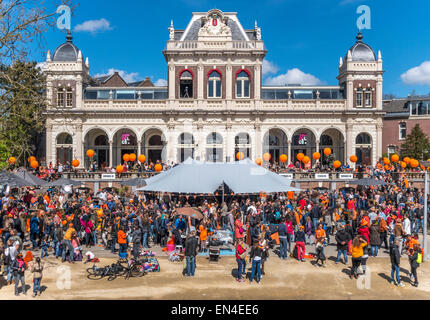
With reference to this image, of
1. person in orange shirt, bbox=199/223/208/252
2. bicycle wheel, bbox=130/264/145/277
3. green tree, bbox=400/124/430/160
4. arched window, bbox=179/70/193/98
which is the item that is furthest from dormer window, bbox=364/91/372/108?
bicycle wheel, bbox=130/264/145/277

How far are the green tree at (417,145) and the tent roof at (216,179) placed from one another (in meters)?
27.2

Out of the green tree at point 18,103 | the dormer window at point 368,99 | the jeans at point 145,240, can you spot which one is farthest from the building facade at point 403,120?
the green tree at point 18,103

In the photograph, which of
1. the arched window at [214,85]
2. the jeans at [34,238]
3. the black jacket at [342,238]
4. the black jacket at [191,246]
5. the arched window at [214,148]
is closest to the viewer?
the black jacket at [191,246]

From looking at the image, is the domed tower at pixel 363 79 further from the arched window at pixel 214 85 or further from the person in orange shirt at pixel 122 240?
the person in orange shirt at pixel 122 240

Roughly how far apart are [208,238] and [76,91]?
29.1 meters

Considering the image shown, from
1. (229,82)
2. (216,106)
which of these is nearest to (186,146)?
(216,106)

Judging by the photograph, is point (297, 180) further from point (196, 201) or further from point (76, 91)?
point (76, 91)

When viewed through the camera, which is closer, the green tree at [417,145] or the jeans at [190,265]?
the jeans at [190,265]

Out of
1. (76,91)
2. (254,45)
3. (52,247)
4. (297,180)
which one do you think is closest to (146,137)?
(76,91)

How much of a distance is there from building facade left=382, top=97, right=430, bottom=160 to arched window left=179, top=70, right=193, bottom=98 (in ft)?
87.4

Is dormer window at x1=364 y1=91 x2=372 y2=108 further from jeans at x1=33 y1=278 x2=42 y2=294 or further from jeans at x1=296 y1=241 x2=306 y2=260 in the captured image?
jeans at x1=33 y1=278 x2=42 y2=294

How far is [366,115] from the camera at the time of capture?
1548 inches

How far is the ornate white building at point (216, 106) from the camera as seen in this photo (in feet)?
127

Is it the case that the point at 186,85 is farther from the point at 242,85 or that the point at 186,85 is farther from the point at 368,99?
the point at 368,99
